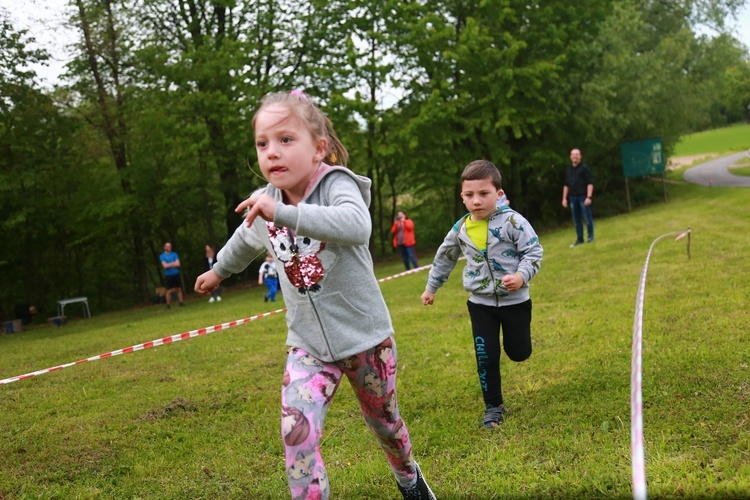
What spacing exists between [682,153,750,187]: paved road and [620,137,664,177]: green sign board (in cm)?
517

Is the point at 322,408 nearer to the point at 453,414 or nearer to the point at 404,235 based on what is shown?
the point at 453,414

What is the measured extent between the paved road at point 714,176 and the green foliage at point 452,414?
3079cm

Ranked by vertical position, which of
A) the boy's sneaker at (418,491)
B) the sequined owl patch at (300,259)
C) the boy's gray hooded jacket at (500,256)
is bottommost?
the boy's sneaker at (418,491)

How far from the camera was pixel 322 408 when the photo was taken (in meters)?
3.01

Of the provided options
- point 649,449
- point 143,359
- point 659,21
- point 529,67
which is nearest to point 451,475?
point 649,449

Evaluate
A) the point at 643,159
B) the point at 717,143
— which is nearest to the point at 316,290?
the point at 643,159

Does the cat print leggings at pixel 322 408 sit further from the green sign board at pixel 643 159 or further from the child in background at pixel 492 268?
the green sign board at pixel 643 159

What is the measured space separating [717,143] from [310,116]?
81687mm

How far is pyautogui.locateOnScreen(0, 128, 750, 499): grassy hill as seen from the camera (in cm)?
406

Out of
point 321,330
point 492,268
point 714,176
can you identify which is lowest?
point 714,176

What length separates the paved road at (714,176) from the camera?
37812 mm

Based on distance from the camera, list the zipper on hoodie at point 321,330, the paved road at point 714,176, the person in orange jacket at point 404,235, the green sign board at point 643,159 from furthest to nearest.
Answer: the paved road at point 714,176 → the green sign board at point 643,159 → the person in orange jacket at point 404,235 → the zipper on hoodie at point 321,330

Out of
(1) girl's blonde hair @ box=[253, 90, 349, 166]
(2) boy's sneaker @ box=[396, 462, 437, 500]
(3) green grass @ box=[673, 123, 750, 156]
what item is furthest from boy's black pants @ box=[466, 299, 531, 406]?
(3) green grass @ box=[673, 123, 750, 156]

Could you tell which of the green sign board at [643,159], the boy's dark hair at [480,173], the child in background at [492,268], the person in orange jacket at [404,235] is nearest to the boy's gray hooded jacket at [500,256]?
the child in background at [492,268]
